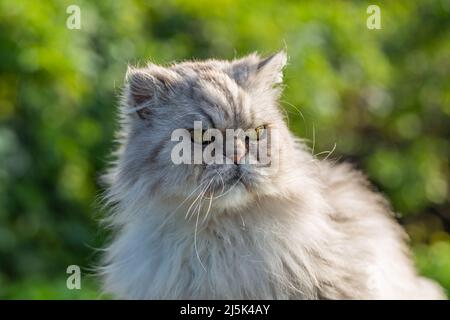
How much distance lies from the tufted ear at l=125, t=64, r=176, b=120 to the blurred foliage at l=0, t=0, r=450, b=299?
53.3 inches

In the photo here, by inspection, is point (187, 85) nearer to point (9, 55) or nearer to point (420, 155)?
point (9, 55)

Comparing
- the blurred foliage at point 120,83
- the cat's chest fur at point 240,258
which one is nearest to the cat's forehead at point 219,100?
the cat's chest fur at point 240,258

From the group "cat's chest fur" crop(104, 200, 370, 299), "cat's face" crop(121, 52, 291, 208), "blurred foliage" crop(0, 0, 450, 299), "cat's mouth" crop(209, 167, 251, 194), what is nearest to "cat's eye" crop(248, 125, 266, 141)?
"cat's face" crop(121, 52, 291, 208)

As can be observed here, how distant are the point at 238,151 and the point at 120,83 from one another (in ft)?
8.60

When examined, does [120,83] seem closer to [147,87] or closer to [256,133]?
[147,87]

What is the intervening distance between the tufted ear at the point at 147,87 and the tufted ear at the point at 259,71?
272 millimetres

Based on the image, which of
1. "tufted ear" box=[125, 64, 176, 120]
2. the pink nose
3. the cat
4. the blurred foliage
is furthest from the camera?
the blurred foliage

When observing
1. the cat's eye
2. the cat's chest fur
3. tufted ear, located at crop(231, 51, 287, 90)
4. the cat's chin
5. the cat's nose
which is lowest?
the cat's chest fur

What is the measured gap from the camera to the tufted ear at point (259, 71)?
3.29 metres

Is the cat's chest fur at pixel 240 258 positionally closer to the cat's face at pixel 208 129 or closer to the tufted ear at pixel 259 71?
the cat's face at pixel 208 129

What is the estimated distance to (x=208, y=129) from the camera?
306 cm

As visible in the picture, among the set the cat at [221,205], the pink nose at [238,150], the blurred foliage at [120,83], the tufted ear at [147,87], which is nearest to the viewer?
the pink nose at [238,150]

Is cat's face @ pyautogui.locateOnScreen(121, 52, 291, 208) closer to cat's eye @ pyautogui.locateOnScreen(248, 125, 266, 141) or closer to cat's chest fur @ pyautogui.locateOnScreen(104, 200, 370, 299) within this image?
cat's eye @ pyautogui.locateOnScreen(248, 125, 266, 141)

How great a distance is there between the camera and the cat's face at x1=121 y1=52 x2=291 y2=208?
305 cm
